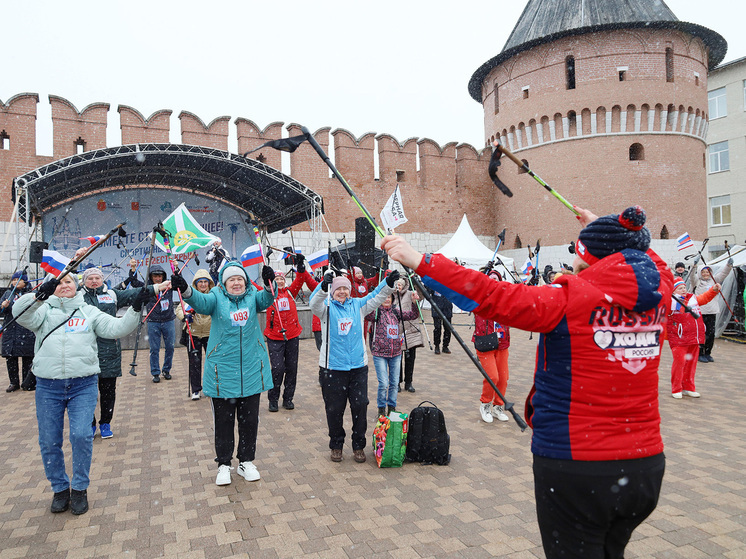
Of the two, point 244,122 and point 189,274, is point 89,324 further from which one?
point 244,122

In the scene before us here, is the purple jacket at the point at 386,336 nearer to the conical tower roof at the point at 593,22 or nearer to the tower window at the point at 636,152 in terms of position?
the tower window at the point at 636,152

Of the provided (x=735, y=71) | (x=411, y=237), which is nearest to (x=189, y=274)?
(x=411, y=237)

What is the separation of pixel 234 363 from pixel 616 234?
3.51 metres

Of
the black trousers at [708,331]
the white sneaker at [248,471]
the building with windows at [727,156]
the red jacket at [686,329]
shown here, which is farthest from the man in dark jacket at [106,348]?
the building with windows at [727,156]

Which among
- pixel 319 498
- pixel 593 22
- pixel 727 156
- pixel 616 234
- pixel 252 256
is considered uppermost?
pixel 593 22

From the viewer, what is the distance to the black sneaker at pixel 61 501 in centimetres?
407

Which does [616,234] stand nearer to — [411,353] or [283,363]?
[283,363]

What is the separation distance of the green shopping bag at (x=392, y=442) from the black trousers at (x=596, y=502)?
3.12 meters

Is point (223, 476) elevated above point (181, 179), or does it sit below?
below

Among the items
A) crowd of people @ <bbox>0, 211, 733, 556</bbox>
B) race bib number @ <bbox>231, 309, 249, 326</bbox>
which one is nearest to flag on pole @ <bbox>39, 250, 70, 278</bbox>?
crowd of people @ <bbox>0, 211, 733, 556</bbox>

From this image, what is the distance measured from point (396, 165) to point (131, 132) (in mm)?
11779

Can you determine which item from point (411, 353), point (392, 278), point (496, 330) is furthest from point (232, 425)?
point (411, 353)

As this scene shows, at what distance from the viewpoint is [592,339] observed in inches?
78.5

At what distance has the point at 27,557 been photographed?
344 centimetres
